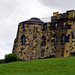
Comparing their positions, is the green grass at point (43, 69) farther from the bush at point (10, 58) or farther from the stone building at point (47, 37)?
the bush at point (10, 58)

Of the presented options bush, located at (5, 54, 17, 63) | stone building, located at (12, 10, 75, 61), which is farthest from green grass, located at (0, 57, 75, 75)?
bush, located at (5, 54, 17, 63)

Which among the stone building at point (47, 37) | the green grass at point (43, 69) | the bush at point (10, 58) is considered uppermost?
the stone building at point (47, 37)

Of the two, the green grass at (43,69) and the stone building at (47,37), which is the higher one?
the stone building at (47,37)

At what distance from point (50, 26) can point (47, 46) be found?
4655mm

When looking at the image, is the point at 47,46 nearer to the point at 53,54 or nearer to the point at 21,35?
the point at 53,54

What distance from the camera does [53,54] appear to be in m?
40.2

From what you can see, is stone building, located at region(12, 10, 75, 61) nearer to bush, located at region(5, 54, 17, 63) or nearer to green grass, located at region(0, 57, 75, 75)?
bush, located at region(5, 54, 17, 63)

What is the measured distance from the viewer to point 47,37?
1652 inches

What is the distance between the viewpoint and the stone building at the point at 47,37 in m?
38.7

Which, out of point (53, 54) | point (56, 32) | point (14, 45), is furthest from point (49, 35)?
point (14, 45)

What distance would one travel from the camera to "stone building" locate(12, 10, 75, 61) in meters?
38.7

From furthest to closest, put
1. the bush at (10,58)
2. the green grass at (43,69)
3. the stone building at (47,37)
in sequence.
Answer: the bush at (10,58), the stone building at (47,37), the green grass at (43,69)

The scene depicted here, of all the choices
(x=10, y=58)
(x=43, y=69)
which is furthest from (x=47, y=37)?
(x=43, y=69)

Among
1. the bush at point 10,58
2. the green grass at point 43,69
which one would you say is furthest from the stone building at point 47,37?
the green grass at point 43,69
